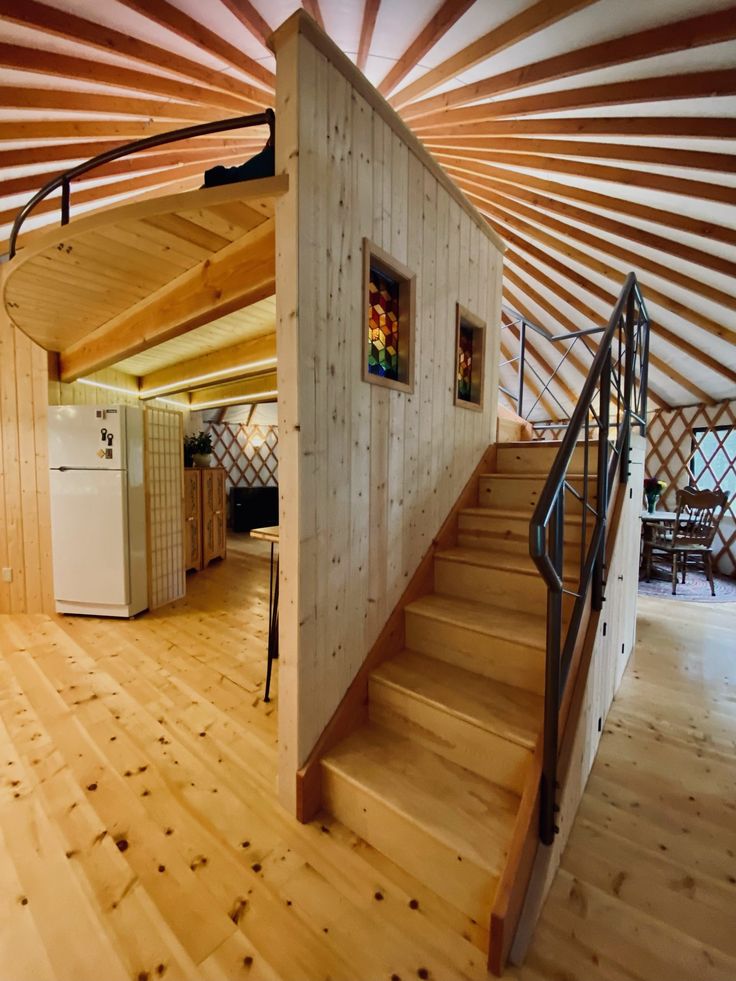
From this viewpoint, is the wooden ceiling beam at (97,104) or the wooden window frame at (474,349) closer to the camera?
the wooden ceiling beam at (97,104)

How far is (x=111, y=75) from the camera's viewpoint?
1736 millimetres

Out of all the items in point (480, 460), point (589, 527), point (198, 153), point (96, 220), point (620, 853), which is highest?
point (198, 153)

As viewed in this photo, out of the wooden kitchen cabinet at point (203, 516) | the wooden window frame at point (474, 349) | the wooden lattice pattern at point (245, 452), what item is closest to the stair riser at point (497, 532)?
the wooden window frame at point (474, 349)

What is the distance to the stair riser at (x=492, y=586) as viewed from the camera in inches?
68.8

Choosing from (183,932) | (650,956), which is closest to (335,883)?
(183,932)

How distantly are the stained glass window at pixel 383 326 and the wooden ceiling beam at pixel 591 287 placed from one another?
1934 millimetres

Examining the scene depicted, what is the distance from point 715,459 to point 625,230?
4.19 meters

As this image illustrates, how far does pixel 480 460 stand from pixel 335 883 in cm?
207

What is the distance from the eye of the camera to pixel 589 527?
6.19ft

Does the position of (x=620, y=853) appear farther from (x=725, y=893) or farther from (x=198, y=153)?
(x=198, y=153)

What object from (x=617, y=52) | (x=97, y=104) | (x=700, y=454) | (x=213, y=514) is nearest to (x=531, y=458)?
(x=617, y=52)

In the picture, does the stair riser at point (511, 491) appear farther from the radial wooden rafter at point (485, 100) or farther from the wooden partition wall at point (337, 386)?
the radial wooden rafter at point (485, 100)

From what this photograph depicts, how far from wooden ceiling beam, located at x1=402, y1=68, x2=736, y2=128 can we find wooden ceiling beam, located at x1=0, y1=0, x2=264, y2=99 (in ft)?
3.34

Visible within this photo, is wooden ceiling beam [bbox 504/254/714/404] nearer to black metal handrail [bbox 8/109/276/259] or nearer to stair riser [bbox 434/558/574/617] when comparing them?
black metal handrail [bbox 8/109/276/259]
